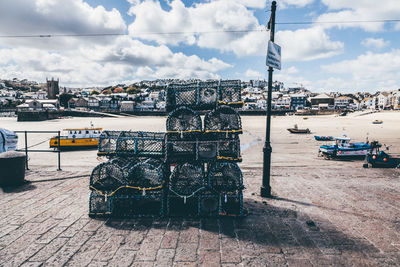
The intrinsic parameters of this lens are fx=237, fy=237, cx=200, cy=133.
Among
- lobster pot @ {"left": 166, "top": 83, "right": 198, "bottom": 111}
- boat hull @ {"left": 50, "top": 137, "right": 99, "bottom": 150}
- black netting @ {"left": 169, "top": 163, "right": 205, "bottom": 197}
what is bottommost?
boat hull @ {"left": 50, "top": 137, "right": 99, "bottom": 150}

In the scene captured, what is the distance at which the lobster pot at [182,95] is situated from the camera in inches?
245

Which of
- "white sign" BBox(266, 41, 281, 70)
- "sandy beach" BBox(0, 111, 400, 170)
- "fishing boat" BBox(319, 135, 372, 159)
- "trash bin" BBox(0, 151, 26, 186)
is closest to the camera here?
"white sign" BBox(266, 41, 281, 70)

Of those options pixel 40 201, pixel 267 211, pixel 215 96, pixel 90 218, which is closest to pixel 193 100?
pixel 215 96

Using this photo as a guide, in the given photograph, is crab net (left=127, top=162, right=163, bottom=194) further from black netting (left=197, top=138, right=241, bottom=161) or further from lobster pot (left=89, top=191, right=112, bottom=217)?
black netting (left=197, top=138, right=241, bottom=161)

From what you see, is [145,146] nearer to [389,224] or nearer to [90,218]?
[90,218]

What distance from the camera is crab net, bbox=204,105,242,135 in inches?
233

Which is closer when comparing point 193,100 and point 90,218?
point 90,218

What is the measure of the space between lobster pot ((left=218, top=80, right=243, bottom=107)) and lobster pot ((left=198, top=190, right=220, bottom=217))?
7.58ft

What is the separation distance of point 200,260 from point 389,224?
4271 mm

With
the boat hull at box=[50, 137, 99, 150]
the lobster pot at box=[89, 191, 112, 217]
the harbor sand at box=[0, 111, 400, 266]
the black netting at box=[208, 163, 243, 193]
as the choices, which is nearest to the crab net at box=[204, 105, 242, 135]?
the black netting at box=[208, 163, 243, 193]

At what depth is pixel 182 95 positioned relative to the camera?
629 cm

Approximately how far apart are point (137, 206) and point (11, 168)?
4.57 metres

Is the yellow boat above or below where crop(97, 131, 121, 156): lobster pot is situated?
below

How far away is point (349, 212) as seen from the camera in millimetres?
5707
